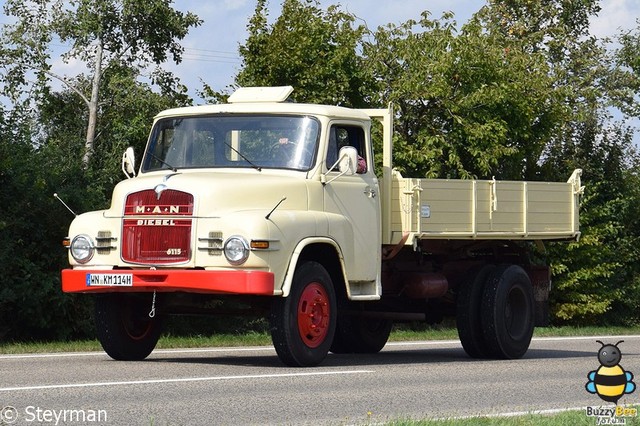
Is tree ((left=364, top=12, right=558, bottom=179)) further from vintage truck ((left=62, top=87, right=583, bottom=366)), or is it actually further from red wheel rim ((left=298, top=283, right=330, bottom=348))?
red wheel rim ((left=298, top=283, right=330, bottom=348))

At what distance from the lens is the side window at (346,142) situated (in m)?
15.0

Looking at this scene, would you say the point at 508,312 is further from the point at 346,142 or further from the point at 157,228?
the point at 157,228

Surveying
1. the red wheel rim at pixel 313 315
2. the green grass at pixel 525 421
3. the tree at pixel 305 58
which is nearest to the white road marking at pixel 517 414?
the green grass at pixel 525 421

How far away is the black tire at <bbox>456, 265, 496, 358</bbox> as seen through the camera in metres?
16.8

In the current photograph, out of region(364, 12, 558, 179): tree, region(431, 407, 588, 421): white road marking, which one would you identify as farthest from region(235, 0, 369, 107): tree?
region(431, 407, 588, 421): white road marking

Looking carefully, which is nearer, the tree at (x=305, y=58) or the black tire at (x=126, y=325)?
the black tire at (x=126, y=325)

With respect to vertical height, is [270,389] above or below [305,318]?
below

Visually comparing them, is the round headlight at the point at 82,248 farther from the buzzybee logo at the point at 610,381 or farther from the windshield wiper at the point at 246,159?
the buzzybee logo at the point at 610,381

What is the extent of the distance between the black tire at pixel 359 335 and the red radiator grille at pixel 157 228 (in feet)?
14.0

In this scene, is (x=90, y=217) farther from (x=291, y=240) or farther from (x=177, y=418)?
(x=177, y=418)

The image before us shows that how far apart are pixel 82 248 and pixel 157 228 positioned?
967mm

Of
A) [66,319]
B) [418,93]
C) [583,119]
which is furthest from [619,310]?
[66,319]

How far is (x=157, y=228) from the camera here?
13.8 meters

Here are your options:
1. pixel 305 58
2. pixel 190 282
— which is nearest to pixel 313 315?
pixel 190 282
